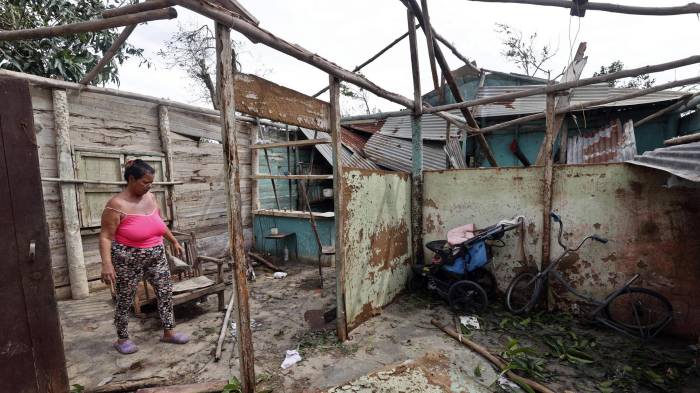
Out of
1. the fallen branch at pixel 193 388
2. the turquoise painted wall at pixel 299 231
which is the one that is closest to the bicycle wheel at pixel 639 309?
the fallen branch at pixel 193 388

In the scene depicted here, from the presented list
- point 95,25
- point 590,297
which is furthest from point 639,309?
point 95,25

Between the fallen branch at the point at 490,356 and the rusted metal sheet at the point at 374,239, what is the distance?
0.84m

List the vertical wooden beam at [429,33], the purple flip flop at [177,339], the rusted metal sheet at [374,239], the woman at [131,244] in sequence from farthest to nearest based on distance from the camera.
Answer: the vertical wooden beam at [429,33], the rusted metal sheet at [374,239], the purple flip flop at [177,339], the woman at [131,244]

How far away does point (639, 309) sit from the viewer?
3543mm

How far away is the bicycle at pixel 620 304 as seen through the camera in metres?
3.39

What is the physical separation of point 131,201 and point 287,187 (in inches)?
201

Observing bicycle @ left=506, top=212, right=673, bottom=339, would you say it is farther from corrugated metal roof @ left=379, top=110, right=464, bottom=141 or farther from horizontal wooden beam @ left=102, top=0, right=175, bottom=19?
horizontal wooden beam @ left=102, top=0, right=175, bottom=19

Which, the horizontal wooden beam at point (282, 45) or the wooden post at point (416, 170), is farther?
the wooden post at point (416, 170)

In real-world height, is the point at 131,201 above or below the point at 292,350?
above

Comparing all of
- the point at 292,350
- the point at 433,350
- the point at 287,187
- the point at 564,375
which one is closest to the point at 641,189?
the point at 564,375

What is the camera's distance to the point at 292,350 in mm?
3262

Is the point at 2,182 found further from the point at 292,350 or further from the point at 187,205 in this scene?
the point at 187,205

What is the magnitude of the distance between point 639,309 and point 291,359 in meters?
3.97

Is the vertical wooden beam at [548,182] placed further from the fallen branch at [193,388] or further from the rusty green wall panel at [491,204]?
the fallen branch at [193,388]
